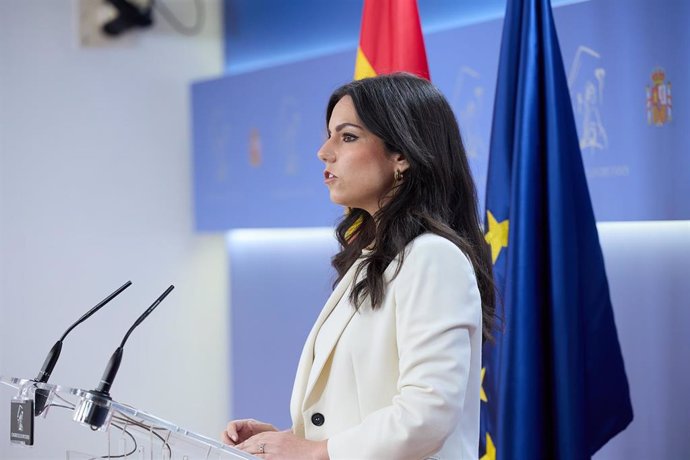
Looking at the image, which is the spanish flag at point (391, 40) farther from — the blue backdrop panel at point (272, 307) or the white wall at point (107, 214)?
the white wall at point (107, 214)

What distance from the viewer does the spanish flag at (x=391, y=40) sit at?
3.04m

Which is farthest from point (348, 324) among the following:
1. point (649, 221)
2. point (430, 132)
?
point (649, 221)

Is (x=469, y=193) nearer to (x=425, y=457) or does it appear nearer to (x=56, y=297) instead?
(x=425, y=457)

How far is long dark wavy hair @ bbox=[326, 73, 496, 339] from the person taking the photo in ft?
5.54

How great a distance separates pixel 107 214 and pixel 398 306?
3.34m

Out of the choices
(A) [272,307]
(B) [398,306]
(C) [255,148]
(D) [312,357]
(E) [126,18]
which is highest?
(E) [126,18]

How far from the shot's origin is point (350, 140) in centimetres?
179

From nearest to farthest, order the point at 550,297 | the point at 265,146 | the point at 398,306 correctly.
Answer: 1. the point at 398,306
2. the point at 550,297
3. the point at 265,146

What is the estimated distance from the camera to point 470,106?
139 inches

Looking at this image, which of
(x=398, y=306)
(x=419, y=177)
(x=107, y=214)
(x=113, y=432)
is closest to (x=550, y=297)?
(x=419, y=177)

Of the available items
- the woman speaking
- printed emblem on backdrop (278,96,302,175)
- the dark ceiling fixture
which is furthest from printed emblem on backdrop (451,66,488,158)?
the dark ceiling fixture

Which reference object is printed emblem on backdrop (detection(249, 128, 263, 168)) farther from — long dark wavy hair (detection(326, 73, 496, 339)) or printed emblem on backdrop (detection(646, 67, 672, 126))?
long dark wavy hair (detection(326, 73, 496, 339))

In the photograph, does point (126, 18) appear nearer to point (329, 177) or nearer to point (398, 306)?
point (329, 177)

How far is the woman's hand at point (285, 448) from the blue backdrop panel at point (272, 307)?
2690 millimetres
